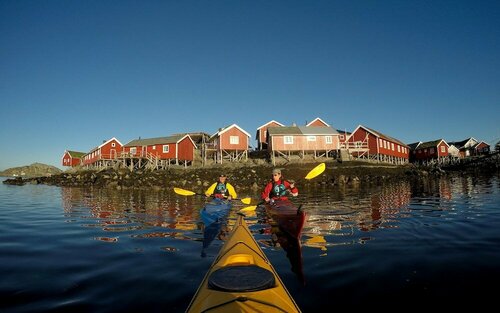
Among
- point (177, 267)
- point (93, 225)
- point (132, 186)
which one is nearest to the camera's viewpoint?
point (177, 267)

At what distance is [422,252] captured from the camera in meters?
6.36

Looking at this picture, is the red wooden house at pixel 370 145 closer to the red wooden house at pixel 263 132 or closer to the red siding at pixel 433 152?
the red wooden house at pixel 263 132

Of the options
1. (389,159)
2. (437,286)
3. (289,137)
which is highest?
(289,137)

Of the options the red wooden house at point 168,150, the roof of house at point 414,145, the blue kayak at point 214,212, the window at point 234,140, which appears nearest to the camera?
the blue kayak at point 214,212

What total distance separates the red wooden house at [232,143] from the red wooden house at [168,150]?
519 centimetres

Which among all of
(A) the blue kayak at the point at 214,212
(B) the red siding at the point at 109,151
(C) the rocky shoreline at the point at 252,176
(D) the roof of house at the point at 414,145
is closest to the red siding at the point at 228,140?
(C) the rocky shoreline at the point at 252,176

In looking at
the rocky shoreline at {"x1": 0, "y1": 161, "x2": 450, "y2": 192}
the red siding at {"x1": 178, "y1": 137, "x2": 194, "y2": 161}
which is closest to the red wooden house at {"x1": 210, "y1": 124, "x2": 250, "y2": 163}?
the rocky shoreline at {"x1": 0, "y1": 161, "x2": 450, "y2": 192}

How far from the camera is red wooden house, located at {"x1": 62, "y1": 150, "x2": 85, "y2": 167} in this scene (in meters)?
68.8

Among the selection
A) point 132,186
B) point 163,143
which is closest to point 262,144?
point 163,143

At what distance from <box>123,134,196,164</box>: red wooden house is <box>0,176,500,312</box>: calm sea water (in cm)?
3616

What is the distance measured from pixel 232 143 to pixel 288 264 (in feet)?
125

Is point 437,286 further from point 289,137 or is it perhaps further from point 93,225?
point 289,137

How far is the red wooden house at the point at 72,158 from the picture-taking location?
68750 millimetres

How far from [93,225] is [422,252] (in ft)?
33.8
